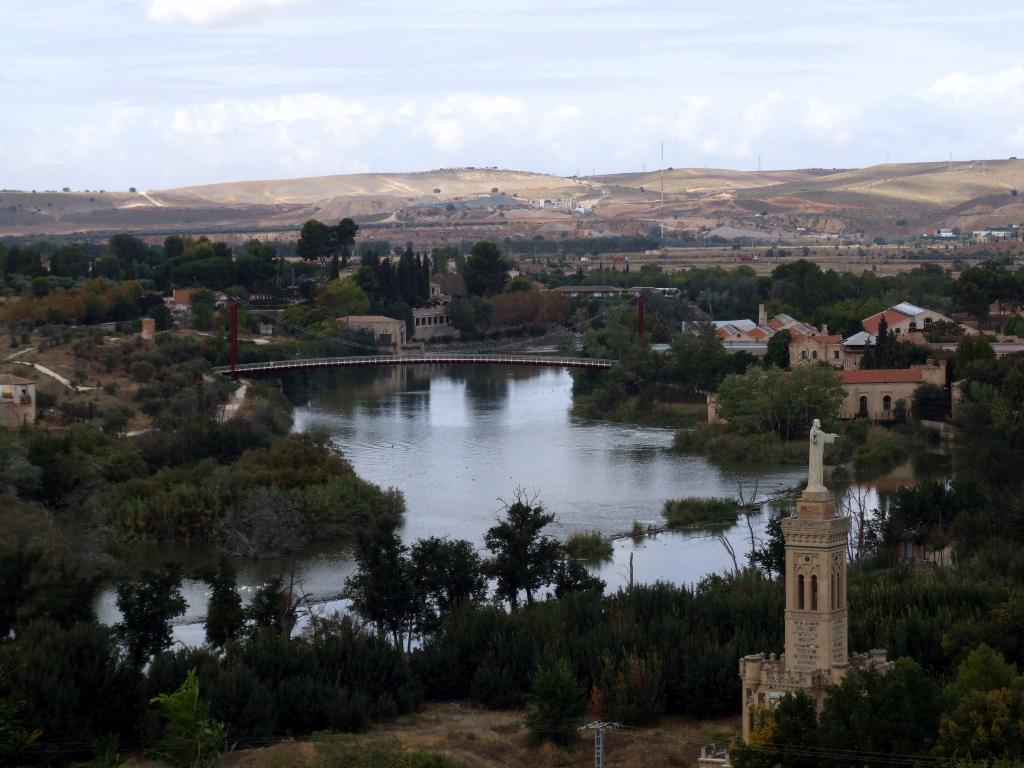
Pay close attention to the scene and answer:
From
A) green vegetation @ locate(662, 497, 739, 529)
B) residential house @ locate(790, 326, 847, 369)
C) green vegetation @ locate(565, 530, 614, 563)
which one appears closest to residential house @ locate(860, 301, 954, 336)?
residential house @ locate(790, 326, 847, 369)

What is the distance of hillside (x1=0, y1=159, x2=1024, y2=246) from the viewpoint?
113625 mm

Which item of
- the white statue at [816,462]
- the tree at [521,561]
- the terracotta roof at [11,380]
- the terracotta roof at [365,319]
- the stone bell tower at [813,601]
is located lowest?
the terracotta roof at [365,319]

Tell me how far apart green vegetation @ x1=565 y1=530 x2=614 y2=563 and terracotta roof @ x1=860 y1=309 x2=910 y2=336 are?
52.5 ft

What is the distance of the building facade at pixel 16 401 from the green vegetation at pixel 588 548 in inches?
328

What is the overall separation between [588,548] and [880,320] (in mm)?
16499

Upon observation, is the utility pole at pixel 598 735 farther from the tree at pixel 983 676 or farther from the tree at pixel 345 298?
the tree at pixel 345 298

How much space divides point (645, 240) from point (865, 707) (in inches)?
3383

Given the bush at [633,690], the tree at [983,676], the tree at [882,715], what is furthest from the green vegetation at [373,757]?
the tree at [983,676]

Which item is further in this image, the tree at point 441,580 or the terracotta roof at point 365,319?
the terracotta roof at point 365,319

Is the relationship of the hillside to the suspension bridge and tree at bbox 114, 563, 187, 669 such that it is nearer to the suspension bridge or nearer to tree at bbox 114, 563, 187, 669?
the suspension bridge

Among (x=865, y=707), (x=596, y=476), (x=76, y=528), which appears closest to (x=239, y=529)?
(x=76, y=528)

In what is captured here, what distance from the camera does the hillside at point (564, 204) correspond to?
11362 cm

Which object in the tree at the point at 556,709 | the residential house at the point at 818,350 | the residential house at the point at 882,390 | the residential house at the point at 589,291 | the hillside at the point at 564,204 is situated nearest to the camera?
the tree at the point at 556,709

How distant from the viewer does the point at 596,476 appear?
2606 centimetres
